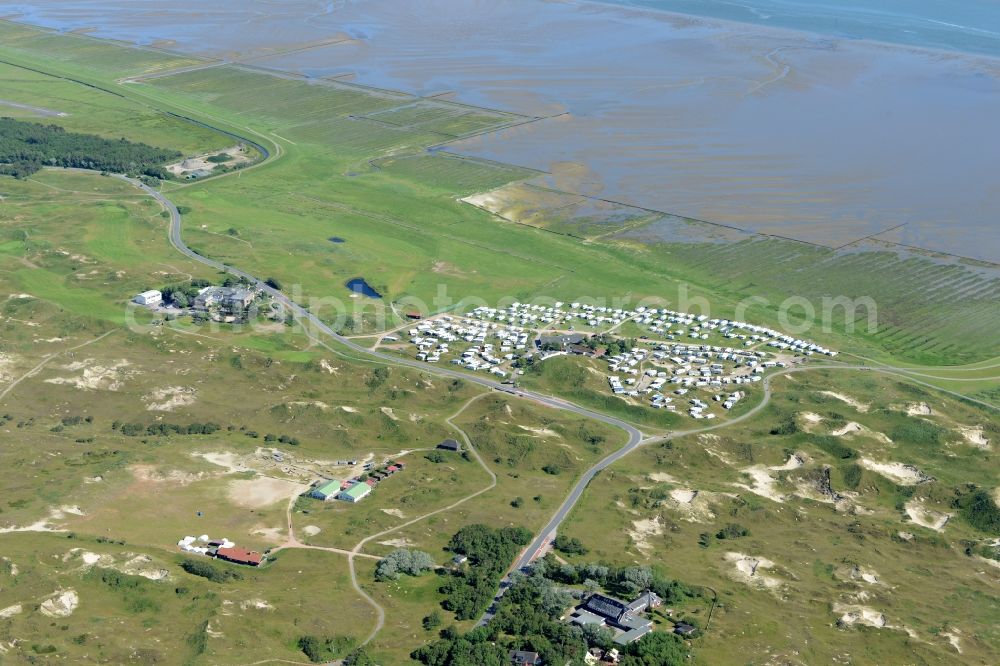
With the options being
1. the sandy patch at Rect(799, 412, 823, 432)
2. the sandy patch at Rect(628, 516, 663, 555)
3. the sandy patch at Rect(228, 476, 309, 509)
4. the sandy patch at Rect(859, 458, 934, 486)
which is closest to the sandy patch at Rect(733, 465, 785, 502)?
the sandy patch at Rect(799, 412, 823, 432)

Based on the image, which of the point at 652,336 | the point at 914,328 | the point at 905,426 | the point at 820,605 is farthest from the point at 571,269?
the point at 820,605

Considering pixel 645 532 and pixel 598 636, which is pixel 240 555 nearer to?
pixel 598 636

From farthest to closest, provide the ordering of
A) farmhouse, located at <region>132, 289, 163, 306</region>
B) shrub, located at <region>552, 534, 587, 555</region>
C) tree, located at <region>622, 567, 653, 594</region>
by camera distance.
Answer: farmhouse, located at <region>132, 289, 163, 306</region>, shrub, located at <region>552, 534, 587, 555</region>, tree, located at <region>622, 567, 653, 594</region>

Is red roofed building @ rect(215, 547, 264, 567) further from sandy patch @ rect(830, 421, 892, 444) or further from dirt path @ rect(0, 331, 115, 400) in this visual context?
sandy patch @ rect(830, 421, 892, 444)

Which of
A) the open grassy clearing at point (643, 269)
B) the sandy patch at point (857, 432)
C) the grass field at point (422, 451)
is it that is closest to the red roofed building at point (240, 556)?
the grass field at point (422, 451)

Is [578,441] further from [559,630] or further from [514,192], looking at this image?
[514,192]

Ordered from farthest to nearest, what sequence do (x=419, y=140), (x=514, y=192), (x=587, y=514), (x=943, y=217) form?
(x=419, y=140)
(x=514, y=192)
(x=943, y=217)
(x=587, y=514)
